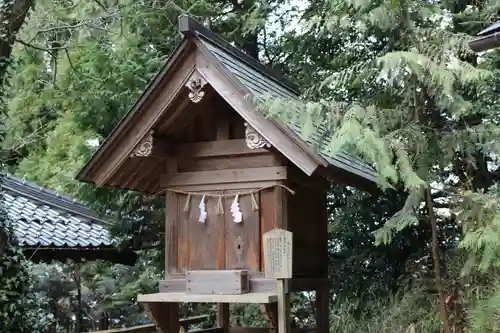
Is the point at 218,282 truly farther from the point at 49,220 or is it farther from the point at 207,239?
the point at 49,220

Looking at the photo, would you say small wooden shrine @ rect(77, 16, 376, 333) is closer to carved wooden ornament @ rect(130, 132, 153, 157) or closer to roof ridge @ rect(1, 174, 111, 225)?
carved wooden ornament @ rect(130, 132, 153, 157)

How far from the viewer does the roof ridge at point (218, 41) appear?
543 cm

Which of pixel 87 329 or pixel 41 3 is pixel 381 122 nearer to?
pixel 41 3

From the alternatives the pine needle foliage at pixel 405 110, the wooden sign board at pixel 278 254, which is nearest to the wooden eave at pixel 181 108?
the pine needle foliage at pixel 405 110

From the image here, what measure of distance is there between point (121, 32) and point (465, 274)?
19.2 feet

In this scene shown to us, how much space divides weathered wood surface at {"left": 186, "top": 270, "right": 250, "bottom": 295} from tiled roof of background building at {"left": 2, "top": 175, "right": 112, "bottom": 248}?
8.83ft

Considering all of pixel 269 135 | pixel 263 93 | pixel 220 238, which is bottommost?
pixel 220 238

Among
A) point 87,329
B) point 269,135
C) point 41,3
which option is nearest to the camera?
point 269,135

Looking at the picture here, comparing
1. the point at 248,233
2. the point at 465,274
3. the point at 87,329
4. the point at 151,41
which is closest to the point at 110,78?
the point at 151,41

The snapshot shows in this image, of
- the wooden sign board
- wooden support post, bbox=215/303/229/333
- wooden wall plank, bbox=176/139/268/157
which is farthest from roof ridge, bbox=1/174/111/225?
the wooden sign board

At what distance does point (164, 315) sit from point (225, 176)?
63.1 inches

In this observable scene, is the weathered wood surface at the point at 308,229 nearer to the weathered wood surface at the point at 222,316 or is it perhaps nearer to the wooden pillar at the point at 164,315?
the wooden pillar at the point at 164,315

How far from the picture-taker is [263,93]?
572 centimetres

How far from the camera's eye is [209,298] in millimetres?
5441
